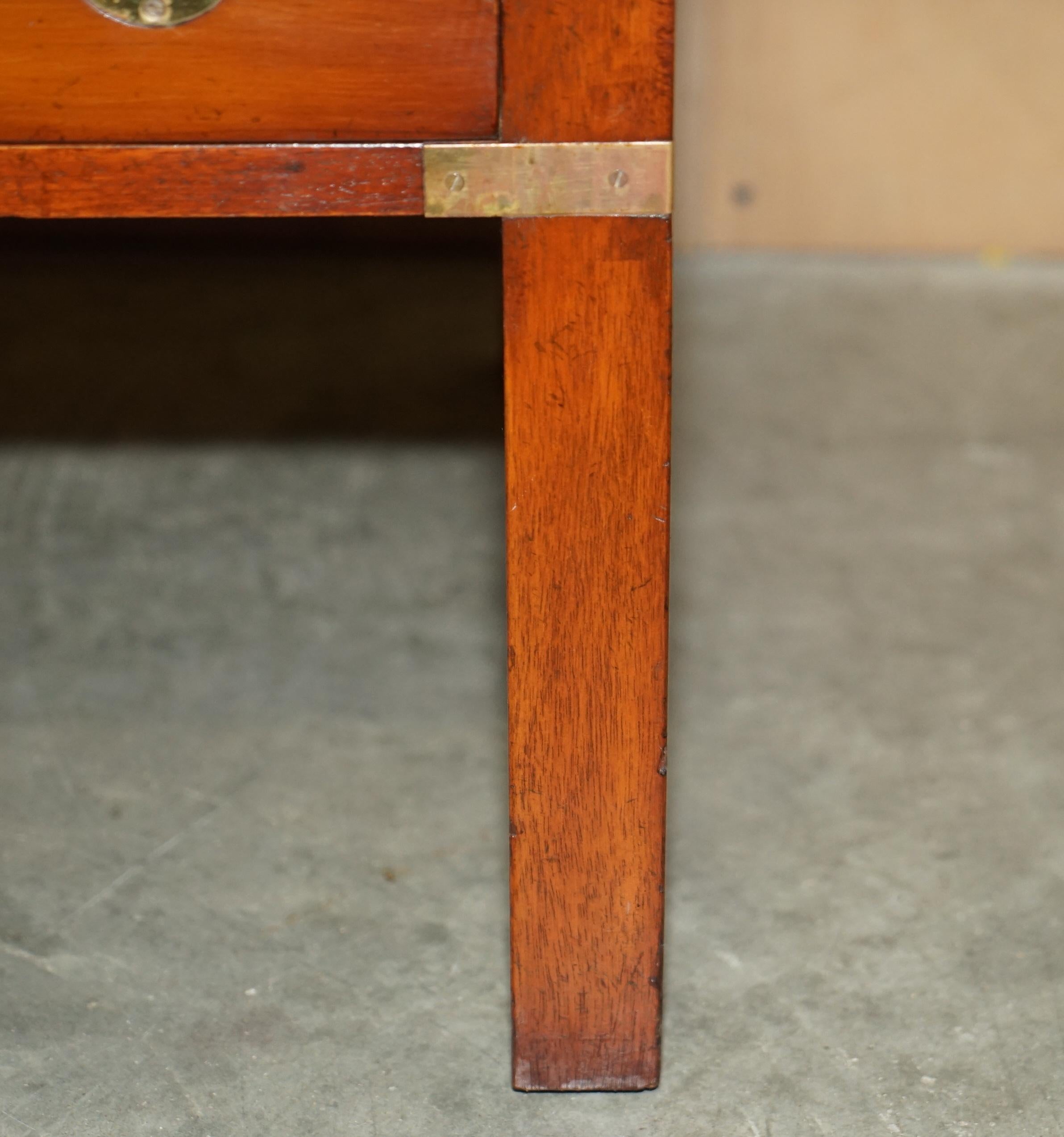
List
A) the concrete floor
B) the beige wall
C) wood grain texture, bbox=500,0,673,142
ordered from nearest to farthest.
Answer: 1. wood grain texture, bbox=500,0,673,142
2. the concrete floor
3. the beige wall

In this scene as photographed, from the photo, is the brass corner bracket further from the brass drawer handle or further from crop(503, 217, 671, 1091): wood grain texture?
the brass drawer handle

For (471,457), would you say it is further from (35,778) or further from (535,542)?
(535,542)

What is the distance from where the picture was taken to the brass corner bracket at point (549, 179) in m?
0.85

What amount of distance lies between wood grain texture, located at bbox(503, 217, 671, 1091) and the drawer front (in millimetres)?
89

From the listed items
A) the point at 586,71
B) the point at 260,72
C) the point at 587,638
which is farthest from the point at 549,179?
the point at 587,638

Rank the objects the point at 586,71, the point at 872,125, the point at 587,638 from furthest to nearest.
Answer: the point at 872,125 → the point at 587,638 → the point at 586,71

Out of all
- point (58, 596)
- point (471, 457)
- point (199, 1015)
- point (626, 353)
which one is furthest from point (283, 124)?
point (471, 457)

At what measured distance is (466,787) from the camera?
1490 millimetres

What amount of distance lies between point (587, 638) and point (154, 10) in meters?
0.45

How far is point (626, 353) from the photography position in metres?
0.88

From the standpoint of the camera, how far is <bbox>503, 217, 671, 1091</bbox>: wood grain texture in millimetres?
876

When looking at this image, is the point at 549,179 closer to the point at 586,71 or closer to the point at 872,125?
the point at 586,71

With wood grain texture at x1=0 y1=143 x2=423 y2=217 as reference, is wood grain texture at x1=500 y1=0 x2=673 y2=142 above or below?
above

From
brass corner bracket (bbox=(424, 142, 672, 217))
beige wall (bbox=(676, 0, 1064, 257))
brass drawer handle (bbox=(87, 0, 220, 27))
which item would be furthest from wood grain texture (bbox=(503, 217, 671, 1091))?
beige wall (bbox=(676, 0, 1064, 257))
